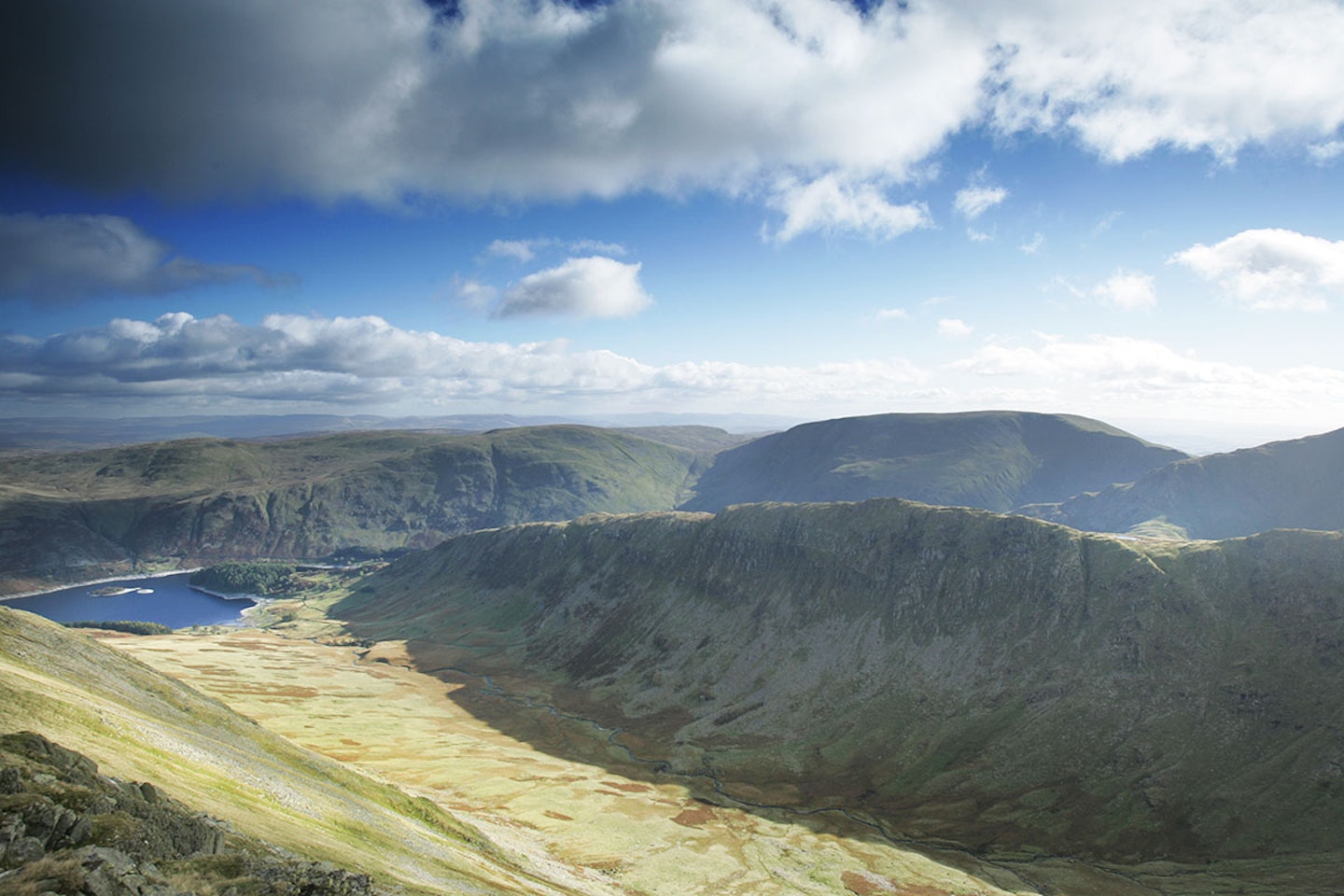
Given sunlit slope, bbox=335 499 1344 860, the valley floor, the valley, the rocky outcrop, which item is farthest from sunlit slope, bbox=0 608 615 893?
sunlit slope, bbox=335 499 1344 860

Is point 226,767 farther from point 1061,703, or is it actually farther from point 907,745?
point 1061,703

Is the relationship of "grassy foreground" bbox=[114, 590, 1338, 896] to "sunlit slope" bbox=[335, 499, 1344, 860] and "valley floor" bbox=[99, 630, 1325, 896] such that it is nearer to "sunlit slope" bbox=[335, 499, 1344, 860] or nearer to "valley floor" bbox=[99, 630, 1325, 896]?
"valley floor" bbox=[99, 630, 1325, 896]

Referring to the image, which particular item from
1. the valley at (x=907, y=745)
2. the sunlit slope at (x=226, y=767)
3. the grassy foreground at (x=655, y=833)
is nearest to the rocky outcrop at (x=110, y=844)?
the sunlit slope at (x=226, y=767)

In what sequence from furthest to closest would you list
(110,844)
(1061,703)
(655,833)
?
(1061,703), (655,833), (110,844)

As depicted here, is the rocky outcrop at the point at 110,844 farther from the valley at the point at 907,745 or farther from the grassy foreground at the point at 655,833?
the grassy foreground at the point at 655,833

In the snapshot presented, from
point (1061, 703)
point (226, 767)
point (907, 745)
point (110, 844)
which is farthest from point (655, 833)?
point (110, 844)

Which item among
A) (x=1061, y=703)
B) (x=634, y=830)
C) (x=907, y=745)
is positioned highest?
(x=1061, y=703)
